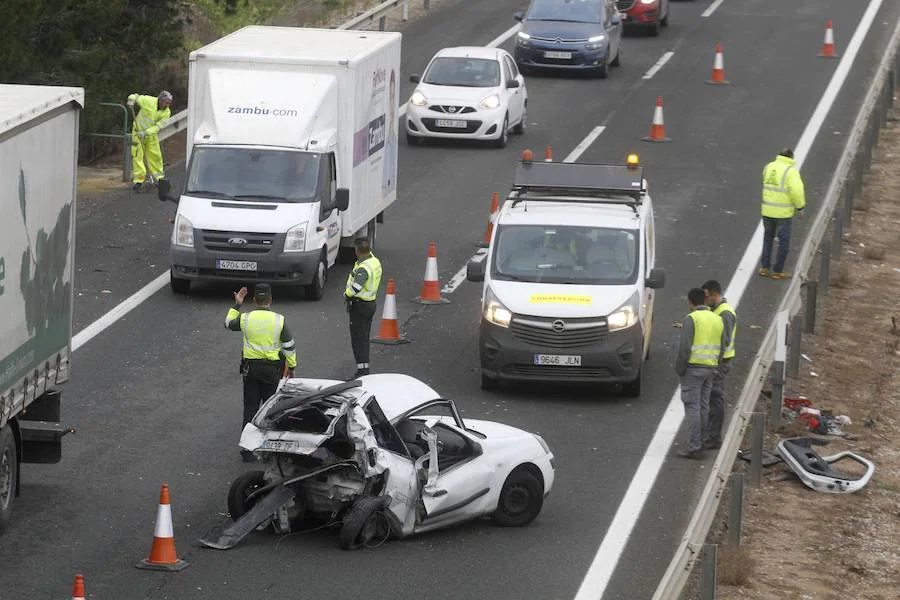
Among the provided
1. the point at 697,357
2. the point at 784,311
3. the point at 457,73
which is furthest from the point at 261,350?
the point at 457,73

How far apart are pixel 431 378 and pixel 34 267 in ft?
20.4

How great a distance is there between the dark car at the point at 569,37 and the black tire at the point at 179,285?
55.0 ft

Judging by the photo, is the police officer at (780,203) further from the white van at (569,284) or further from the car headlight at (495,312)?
the car headlight at (495,312)

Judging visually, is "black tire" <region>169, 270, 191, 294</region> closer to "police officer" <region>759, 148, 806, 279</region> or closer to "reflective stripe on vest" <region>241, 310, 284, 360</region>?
"reflective stripe on vest" <region>241, 310, 284, 360</region>

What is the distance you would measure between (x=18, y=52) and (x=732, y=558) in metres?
15.8

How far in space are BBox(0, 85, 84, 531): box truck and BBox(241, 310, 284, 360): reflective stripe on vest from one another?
1643mm

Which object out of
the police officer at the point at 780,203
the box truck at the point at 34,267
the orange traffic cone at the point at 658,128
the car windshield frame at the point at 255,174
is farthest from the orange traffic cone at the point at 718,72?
the box truck at the point at 34,267

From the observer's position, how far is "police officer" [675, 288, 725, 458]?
58.6 feet

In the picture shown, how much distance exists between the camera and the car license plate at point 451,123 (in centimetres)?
3331

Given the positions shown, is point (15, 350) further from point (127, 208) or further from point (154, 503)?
point (127, 208)

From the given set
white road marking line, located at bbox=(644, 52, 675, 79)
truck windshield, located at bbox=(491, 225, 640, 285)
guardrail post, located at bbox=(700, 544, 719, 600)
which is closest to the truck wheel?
guardrail post, located at bbox=(700, 544, 719, 600)

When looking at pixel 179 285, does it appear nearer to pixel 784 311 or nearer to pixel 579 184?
pixel 579 184

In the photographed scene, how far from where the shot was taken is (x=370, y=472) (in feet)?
48.4

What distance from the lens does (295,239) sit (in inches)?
926
